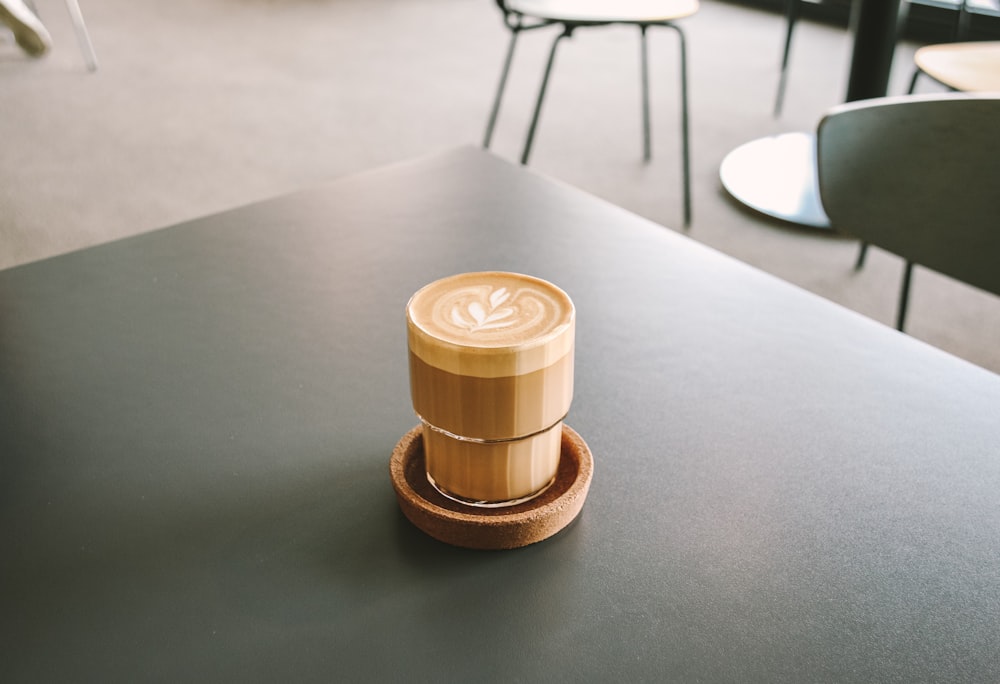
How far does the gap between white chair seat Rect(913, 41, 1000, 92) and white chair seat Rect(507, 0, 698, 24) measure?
1.62ft

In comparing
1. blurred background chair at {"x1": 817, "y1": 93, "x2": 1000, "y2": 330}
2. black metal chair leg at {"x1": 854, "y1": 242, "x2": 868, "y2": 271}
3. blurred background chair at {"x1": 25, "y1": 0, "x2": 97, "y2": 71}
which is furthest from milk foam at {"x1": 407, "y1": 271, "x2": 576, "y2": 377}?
blurred background chair at {"x1": 25, "y1": 0, "x2": 97, "y2": 71}

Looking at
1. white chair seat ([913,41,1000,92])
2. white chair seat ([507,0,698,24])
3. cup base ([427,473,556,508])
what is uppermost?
white chair seat ([507,0,698,24])

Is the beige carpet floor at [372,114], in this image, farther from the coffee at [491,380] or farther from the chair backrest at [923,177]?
the coffee at [491,380]

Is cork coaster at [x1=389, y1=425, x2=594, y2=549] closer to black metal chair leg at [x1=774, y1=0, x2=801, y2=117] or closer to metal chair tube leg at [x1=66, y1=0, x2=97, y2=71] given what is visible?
black metal chair leg at [x1=774, y1=0, x2=801, y2=117]

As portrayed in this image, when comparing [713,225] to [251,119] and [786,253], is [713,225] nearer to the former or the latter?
[786,253]

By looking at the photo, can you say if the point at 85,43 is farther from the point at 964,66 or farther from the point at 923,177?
the point at 923,177

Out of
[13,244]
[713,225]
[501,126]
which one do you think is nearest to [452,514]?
[713,225]

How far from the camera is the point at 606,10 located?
1840mm

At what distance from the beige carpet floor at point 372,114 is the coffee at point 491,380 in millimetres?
1372

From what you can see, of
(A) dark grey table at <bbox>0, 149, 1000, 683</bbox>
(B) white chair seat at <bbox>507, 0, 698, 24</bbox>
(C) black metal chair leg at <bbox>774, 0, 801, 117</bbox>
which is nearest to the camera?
(A) dark grey table at <bbox>0, 149, 1000, 683</bbox>

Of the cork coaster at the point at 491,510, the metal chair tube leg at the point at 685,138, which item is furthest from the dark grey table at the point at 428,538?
the metal chair tube leg at the point at 685,138

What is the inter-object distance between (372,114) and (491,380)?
8.24 feet

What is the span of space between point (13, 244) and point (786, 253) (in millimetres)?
1726

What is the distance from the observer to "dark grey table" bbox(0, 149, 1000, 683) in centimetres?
Answer: 41
